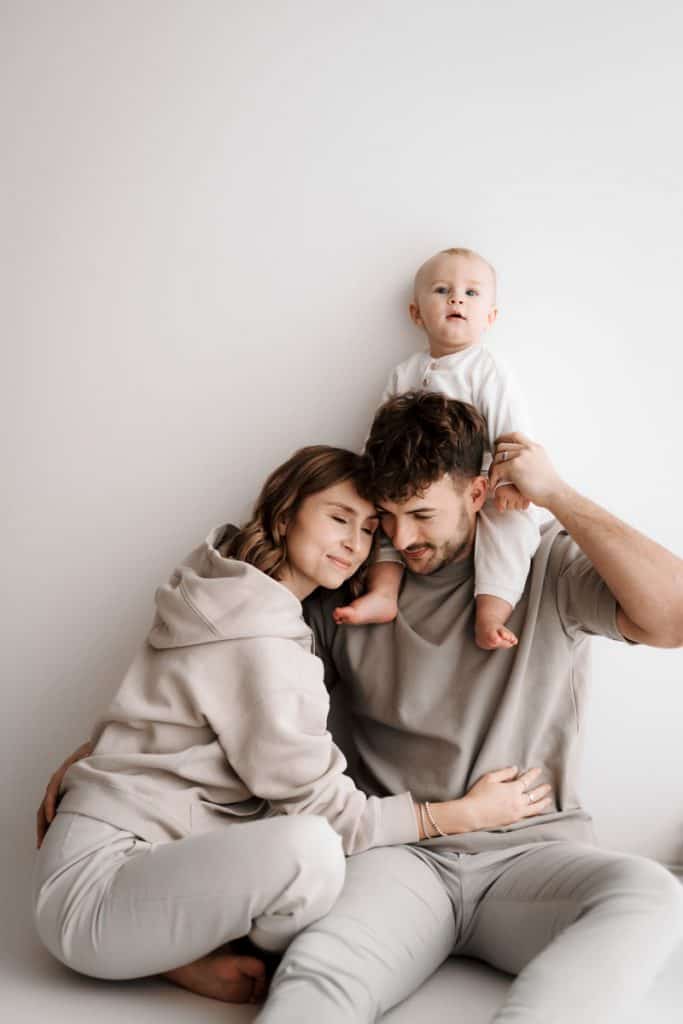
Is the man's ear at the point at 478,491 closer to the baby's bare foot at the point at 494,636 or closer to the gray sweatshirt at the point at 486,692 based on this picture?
the gray sweatshirt at the point at 486,692

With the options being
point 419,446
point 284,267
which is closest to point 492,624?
point 419,446

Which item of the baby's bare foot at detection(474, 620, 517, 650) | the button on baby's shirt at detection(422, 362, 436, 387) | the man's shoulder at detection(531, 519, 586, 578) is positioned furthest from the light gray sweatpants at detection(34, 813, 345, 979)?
the button on baby's shirt at detection(422, 362, 436, 387)

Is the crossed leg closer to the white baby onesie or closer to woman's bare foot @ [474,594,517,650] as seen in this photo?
woman's bare foot @ [474,594,517,650]

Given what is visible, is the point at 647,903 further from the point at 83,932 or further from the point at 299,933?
the point at 83,932

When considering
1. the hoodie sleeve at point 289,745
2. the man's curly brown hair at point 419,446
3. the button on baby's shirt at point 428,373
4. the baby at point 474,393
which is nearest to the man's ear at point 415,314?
the baby at point 474,393

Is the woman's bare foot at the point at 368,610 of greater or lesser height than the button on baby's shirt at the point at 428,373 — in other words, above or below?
below

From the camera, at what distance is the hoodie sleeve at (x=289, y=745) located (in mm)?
1624

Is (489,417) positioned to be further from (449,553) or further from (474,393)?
(449,553)

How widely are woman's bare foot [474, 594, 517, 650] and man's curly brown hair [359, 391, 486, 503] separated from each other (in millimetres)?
237

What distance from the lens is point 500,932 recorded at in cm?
162

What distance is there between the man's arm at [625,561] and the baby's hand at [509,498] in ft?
0.09

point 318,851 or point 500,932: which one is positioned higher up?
point 318,851

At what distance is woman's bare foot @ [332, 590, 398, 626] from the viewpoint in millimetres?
1840

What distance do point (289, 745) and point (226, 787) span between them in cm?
16
